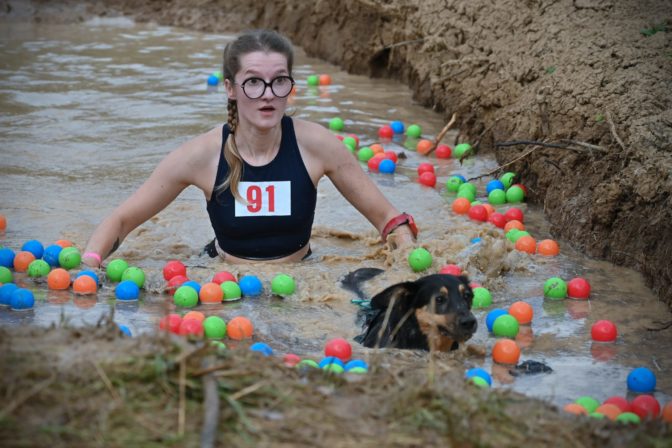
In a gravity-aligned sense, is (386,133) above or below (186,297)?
above

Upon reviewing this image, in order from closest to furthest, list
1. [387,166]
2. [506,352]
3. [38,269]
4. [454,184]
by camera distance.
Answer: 1. [506,352]
2. [38,269]
3. [454,184]
4. [387,166]

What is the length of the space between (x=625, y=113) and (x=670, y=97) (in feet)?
1.24

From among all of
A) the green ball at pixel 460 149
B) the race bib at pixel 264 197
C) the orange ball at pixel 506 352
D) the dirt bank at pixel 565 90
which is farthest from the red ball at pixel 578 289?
the green ball at pixel 460 149

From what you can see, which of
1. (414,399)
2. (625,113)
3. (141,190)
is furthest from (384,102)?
(414,399)

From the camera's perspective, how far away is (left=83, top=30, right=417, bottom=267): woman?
21.8 ft

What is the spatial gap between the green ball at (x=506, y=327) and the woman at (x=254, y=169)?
1.22 m

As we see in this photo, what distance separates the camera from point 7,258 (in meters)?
7.25

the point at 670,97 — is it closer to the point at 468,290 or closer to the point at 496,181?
the point at 496,181

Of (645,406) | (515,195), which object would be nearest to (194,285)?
(645,406)

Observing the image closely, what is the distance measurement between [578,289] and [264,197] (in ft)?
7.93

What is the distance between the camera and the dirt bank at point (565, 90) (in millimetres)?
7188

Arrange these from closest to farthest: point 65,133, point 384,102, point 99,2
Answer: point 65,133 → point 384,102 → point 99,2

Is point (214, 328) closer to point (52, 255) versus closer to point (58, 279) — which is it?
point (58, 279)

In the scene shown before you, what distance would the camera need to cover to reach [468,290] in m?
5.67
